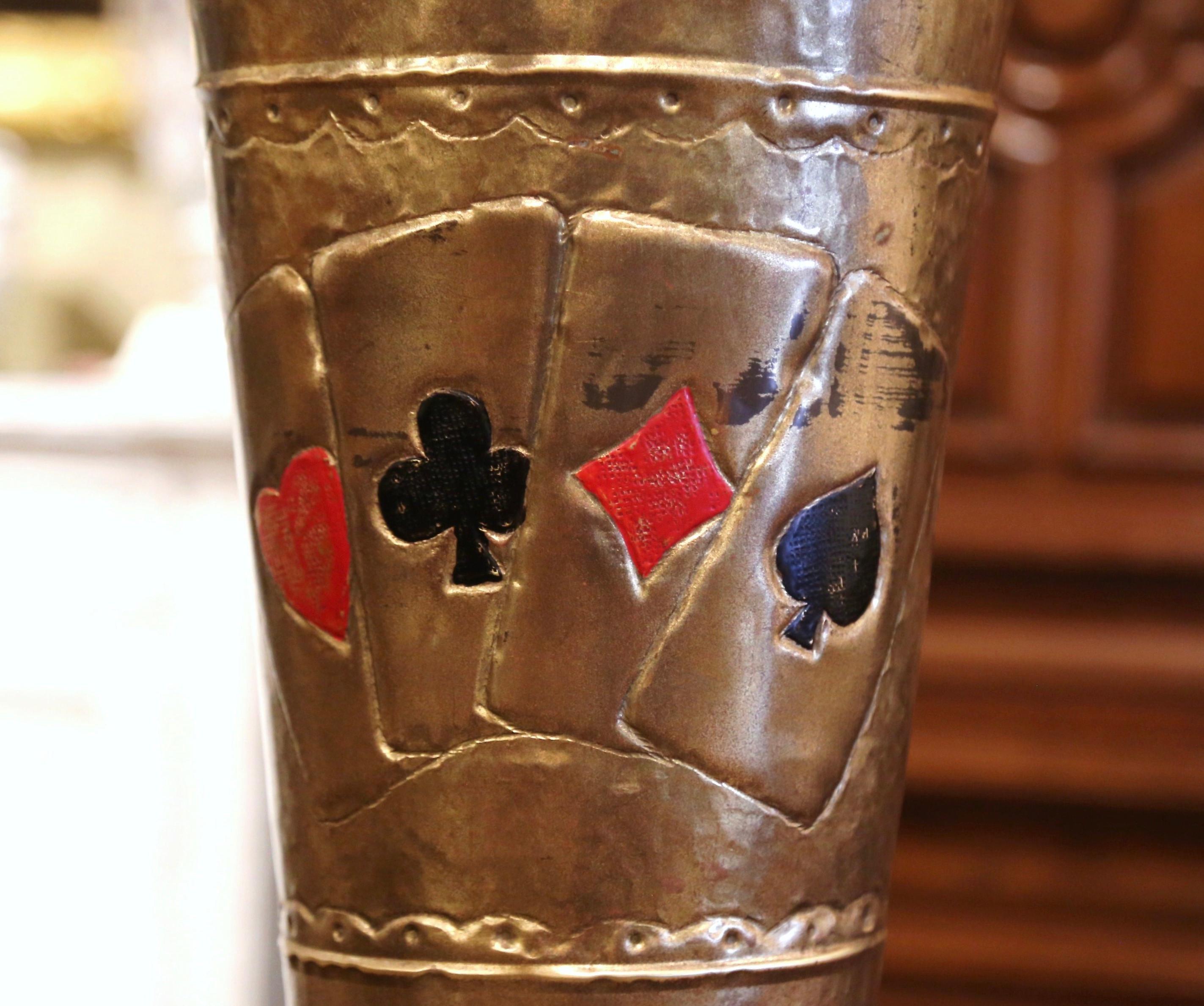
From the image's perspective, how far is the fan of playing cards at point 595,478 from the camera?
0.50 metres

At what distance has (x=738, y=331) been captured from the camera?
0.51m

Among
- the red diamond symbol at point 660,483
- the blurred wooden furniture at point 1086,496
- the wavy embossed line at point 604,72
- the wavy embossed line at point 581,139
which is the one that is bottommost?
the blurred wooden furniture at point 1086,496

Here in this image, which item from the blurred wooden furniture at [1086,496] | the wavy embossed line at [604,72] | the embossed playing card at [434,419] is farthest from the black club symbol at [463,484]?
the blurred wooden furniture at [1086,496]

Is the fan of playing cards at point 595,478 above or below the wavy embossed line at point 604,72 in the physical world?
below

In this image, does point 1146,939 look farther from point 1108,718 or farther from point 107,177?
point 107,177

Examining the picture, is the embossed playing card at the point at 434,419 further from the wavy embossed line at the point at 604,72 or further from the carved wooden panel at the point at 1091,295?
the carved wooden panel at the point at 1091,295

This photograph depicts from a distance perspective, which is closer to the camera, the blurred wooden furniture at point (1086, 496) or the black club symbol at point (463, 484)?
the black club symbol at point (463, 484)

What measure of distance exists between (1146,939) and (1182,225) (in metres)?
0.67

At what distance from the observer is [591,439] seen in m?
0.50

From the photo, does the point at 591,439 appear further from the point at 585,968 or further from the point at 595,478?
the point at 585,968

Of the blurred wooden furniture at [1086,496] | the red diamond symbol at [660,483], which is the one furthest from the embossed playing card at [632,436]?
the blurred wooden furniture at [1086,496]

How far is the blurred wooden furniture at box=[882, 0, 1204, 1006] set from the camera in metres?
1.44

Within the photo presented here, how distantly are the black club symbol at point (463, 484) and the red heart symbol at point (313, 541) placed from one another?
0.03m

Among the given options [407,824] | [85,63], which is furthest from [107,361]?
[407,824]
